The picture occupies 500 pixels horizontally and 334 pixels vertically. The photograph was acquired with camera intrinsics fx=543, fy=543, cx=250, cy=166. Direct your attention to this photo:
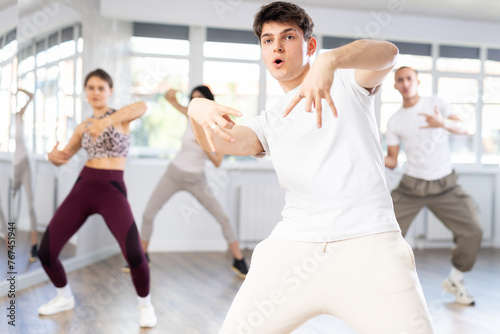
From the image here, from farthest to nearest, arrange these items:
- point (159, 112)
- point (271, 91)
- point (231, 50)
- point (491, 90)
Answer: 1. point (491, 90)
2. point (271, 91)
3. point (231, 50)
4. point (159, 112)

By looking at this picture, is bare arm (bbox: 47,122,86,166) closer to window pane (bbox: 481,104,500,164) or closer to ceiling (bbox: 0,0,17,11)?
ceiling (bbox: 0,0,17,11)

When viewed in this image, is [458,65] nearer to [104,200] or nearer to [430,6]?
[430,6]

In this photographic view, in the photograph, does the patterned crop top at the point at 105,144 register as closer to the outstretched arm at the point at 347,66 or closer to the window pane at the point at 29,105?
the window pane at the point at 29,105

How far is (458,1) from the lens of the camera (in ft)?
18.0

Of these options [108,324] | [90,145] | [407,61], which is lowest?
[108,324]

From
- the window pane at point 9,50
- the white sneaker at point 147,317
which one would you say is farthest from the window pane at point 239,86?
the white sneaker at point 147,317

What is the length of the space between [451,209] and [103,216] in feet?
7.29

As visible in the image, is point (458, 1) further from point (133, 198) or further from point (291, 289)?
point (291, 289)

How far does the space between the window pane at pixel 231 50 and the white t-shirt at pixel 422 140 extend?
2630 mm

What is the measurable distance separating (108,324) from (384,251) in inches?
89.5

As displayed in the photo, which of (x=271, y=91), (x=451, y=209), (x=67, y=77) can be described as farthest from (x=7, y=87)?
(x=271, y=91)

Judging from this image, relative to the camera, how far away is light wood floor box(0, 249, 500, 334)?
10.00 feet

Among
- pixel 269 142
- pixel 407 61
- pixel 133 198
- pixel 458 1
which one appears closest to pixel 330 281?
pixel 269 142

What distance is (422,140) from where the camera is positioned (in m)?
3.65
